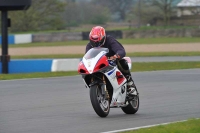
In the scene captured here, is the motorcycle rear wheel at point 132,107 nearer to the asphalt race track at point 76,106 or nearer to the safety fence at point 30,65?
the asphalt race track at point 76,106

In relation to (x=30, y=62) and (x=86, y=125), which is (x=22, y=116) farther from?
(x=30, y=62)

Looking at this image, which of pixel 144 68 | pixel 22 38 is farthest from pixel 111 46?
pixel 22 38

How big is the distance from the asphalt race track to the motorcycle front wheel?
104 mm

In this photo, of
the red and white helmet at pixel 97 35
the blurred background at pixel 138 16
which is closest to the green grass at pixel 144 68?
the red and white helmet at pixel 97 35

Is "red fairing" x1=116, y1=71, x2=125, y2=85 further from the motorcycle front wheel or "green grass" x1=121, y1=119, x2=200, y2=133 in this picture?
"green grass" x1=121, y1=119, x2=200, y2=133

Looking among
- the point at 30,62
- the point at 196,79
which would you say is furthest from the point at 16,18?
the point at 196,79

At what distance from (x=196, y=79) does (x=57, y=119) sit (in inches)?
318

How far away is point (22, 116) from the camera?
9312mm

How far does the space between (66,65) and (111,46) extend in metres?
11.0

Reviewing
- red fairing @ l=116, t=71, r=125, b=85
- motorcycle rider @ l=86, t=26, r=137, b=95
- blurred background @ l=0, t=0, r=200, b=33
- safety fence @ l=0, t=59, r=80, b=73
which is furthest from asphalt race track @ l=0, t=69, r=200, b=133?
blurred background @ l=0, t=0, r=200, b=33

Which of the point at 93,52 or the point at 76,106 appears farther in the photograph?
the point at 76,106

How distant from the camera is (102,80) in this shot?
887 centimetres

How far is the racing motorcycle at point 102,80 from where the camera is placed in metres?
8.69

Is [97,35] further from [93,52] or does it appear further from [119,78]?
[119,78]
